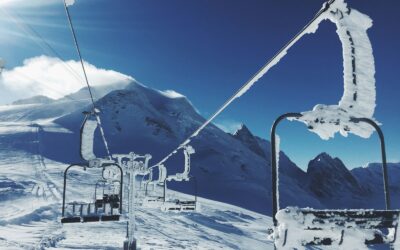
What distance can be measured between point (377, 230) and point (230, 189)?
251 ft

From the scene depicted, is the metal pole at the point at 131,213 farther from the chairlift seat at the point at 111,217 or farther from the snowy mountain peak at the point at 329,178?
the snowy mountain peak at the point at 329,178

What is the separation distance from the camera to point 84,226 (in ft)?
86.7

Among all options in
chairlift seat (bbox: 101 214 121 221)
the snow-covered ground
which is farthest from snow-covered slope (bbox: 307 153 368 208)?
chairlift seat (bbox: 101 214 121 221)

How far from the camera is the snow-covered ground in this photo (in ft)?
66.7

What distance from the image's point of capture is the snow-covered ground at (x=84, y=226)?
20.3 m

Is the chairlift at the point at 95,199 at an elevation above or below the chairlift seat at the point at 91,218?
above

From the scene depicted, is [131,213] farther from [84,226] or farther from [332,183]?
[332,183]

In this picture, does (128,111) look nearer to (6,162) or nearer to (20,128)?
(20,128)

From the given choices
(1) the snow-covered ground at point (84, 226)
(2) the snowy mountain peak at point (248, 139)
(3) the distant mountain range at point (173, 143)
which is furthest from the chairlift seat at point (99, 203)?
(2) the snowy mountain peak at point (248, 139)

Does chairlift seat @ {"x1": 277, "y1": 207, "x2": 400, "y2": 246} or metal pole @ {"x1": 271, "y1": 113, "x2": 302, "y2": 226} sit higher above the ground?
metal pole @ {"x1": 271, "y1": 113, "x2": 302, "y2": 226}

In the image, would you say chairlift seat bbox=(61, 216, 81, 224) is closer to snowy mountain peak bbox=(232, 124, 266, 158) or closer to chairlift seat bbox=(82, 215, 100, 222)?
chairlift seat bbox=(82, 215, 100, 222)

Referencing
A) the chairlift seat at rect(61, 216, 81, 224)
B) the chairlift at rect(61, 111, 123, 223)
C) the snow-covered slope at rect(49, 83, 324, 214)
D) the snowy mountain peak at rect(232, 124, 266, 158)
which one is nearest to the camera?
the chairlift seat at rect(61, 216, 81, 224)

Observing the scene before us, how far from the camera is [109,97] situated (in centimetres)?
12356

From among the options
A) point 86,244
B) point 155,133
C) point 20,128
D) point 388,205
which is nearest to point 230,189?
point 155,133
